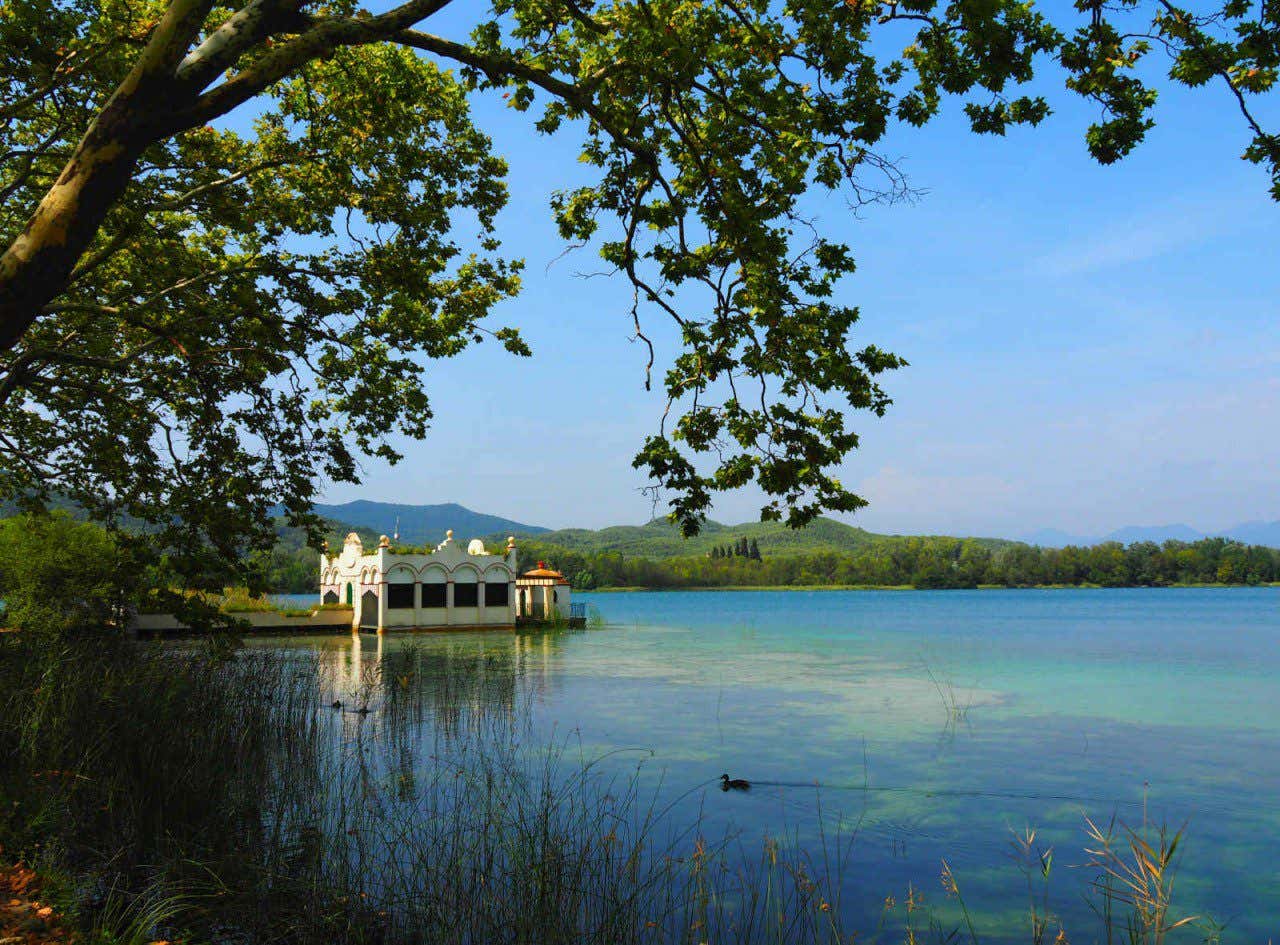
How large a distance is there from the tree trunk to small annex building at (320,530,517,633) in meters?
41.5

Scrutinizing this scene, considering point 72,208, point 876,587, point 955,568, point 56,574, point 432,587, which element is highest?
point 72,208

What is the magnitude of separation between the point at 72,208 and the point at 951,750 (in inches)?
641

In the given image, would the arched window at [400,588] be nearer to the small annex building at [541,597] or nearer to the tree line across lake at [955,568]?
the small annex building at [541,597]

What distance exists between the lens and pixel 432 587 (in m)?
48.6

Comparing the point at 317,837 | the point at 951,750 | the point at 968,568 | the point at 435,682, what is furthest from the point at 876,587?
the point at 317,837

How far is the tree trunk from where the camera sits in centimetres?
525

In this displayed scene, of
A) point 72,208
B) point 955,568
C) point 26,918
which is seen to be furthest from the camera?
point 955,568

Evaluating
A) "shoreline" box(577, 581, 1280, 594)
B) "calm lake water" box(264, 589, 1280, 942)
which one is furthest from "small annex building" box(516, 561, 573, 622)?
"shoreline" box(577, 581, 1280, 594)

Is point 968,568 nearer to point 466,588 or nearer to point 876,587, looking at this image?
point 876,587

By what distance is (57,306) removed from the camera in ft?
31.2

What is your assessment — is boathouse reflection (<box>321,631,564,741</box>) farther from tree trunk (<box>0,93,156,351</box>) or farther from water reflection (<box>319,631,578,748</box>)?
tree trunk (<box>0,93,156,351</box>)

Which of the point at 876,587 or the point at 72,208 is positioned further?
the point at 876,587

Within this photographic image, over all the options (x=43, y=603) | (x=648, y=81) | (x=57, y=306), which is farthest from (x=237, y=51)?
(x=43, y=603)

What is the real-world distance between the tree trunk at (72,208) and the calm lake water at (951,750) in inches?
Answer: 327
